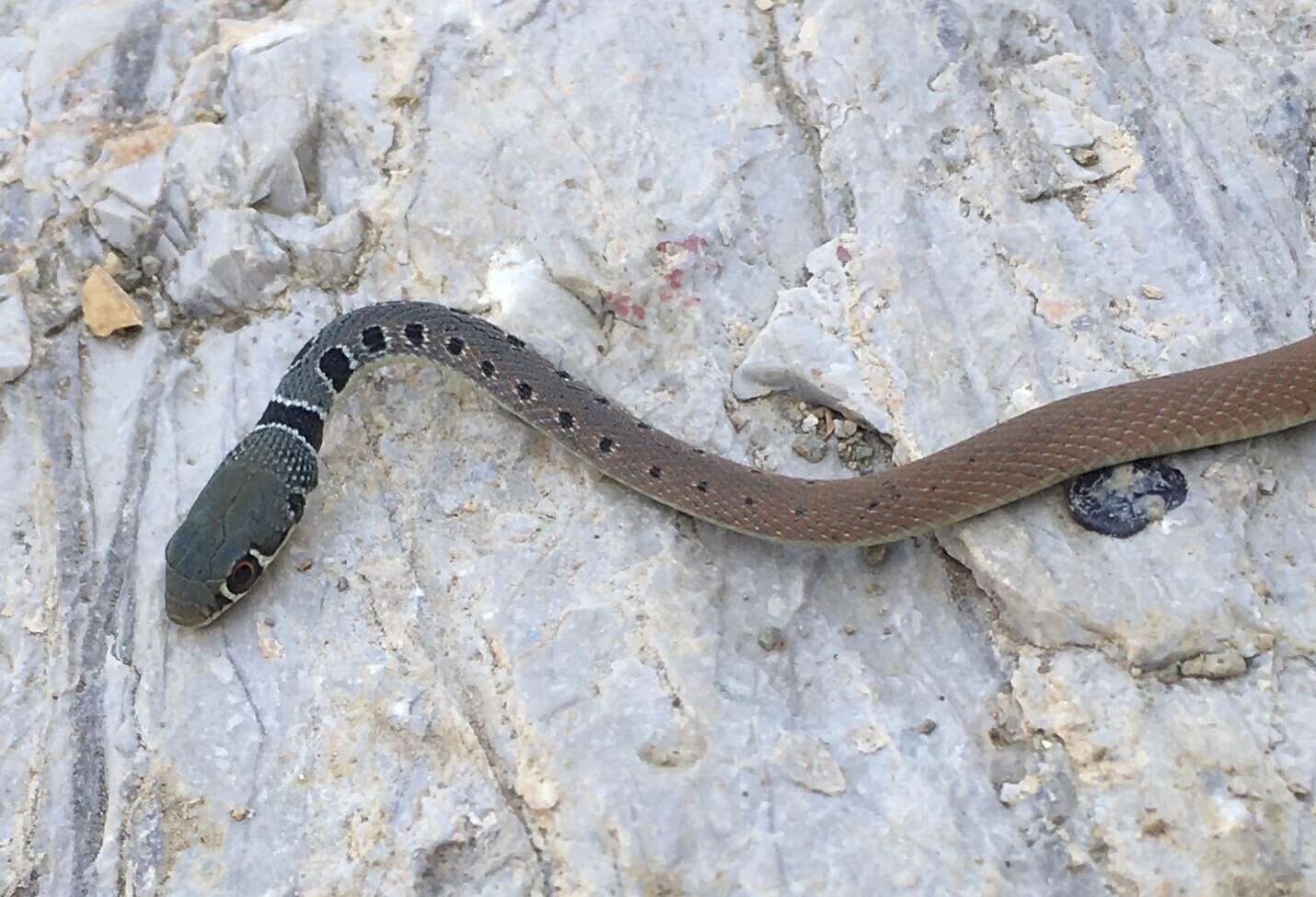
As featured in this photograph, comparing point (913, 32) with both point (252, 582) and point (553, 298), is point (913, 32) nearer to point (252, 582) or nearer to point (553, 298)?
point (553, 298)

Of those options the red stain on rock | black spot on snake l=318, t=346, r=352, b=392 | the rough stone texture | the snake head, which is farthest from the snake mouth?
the red stain on rock

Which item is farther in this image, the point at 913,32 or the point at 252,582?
the point at 913,32

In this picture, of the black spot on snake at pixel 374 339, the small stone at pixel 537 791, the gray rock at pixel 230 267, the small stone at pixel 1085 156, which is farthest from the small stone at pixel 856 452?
the gray rock at pixel 230 267

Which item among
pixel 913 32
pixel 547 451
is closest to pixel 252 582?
pixel 547 451

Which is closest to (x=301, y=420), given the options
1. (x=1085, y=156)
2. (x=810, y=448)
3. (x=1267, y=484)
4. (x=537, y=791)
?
(x=537, y=791)

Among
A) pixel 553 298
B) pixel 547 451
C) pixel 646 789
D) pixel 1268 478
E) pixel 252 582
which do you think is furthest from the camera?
pixel 553 298

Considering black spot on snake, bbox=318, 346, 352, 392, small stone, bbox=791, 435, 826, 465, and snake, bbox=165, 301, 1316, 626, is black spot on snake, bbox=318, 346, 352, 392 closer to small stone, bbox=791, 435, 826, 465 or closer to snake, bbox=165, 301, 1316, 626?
snake, bbox=165, 301, 1316, 626
